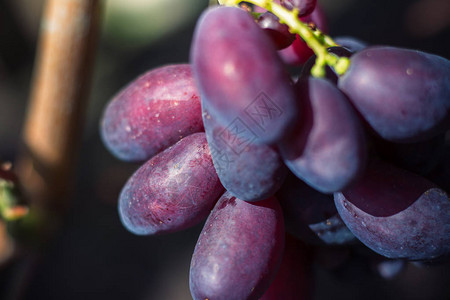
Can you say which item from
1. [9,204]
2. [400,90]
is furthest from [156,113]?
[9,204]

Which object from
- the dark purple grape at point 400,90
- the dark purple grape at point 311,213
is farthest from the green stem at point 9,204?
the dark purple grape at point 400,90

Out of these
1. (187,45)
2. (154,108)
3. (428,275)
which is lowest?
(428,275)

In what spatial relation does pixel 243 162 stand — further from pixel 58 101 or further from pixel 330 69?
pixel 58 101

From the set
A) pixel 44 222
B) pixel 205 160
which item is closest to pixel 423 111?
pixel 205 160

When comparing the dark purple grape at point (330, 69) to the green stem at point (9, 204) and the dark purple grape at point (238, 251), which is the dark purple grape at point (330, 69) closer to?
the dark purple grape at point (238, 251)

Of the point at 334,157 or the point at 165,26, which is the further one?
the point at 165,26

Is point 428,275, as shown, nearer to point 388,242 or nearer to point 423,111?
point 388,242

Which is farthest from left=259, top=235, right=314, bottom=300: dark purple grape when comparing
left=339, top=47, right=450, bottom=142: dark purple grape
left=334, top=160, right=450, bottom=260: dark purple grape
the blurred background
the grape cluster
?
the blurred background
